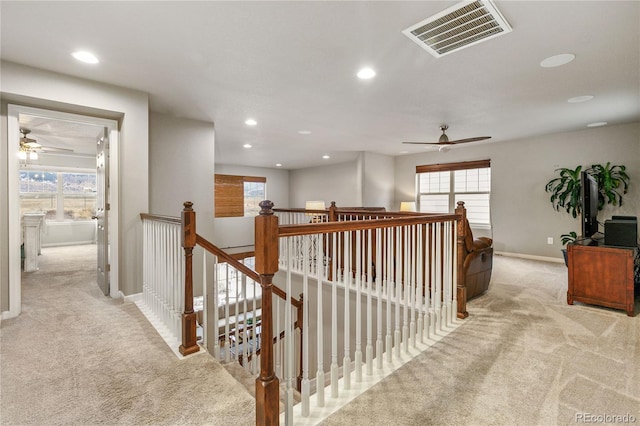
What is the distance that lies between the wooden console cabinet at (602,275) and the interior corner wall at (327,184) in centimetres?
529

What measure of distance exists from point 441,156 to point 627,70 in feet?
13.8

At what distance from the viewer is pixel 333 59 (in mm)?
2662

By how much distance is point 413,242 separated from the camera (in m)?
2.44

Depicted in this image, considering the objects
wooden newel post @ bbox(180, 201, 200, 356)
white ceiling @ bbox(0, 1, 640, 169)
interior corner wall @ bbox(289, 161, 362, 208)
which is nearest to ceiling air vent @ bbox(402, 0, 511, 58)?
white ceiling @ bbox(0, 1, 640, 169)

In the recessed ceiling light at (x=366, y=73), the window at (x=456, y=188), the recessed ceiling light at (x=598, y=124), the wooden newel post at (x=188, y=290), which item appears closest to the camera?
the wooden newel post at (x=188, y=290)

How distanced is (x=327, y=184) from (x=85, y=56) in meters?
7.37

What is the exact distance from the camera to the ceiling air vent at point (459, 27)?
1.97m

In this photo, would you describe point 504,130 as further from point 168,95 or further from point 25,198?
point 25,198

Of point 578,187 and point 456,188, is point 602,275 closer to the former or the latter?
point 578,187

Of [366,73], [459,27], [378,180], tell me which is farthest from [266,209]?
[378,180]

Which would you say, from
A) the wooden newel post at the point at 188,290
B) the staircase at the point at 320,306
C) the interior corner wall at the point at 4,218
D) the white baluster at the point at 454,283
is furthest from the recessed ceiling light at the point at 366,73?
the interior corner wall at the point at 4,218

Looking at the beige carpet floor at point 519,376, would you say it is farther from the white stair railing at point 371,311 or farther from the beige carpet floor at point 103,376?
the beige carpet floor at point 103,376

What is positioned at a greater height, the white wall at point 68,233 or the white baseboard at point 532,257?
the white wall at point 68,233

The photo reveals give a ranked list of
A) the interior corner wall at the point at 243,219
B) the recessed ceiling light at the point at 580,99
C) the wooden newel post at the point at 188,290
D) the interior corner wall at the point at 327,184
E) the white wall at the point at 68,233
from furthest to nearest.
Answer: the interior corner wall at the point at 243,219, the interior corner wall at the point at 327,184, the white wall at the point at 68,233, the recessed ceiling light at the point at 580,99, the wooden newel post at the point at 188,290
